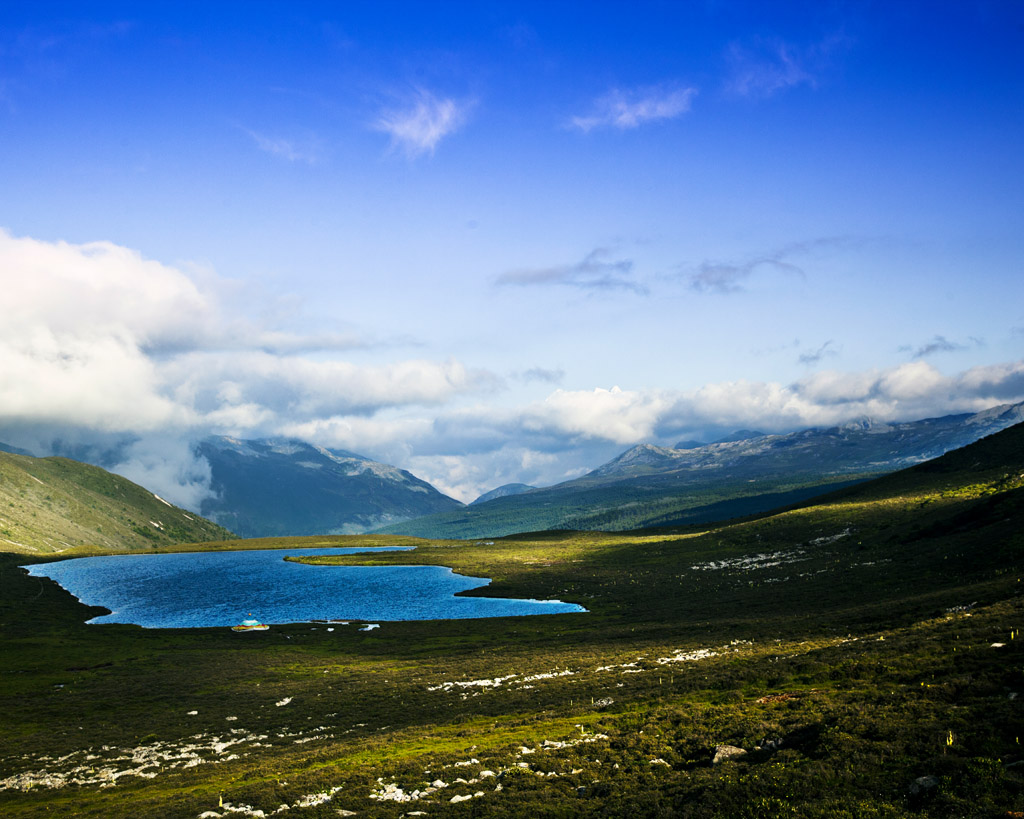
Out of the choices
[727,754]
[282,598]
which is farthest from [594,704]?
[282,598]

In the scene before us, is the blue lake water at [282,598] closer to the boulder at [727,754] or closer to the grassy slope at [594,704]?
the grassy slope at [594,704]

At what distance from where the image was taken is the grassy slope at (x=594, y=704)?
1050 inches

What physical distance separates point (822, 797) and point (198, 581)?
656 ft

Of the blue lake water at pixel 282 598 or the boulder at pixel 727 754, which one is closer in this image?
the boulder at pixel 727 754

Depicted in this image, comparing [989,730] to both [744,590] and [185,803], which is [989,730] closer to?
[185,803]

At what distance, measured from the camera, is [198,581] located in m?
185

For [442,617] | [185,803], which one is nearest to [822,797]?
[185,803]

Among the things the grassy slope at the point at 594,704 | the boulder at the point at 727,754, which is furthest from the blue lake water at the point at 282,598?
the boulder at the point at 727,754

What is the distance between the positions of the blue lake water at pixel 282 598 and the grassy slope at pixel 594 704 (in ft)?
46.6

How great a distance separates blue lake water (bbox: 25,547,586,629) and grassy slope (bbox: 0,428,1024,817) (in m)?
14.2

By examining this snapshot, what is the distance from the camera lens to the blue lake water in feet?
418

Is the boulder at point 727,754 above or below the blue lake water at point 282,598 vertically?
above

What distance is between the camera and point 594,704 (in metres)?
47.5

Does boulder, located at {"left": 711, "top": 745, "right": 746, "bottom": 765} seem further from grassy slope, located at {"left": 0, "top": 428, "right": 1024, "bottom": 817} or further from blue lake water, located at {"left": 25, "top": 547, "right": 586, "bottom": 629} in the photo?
blue lake water, located at {"left": 25, "top": 547, "right": 586, "bottom": 629}
